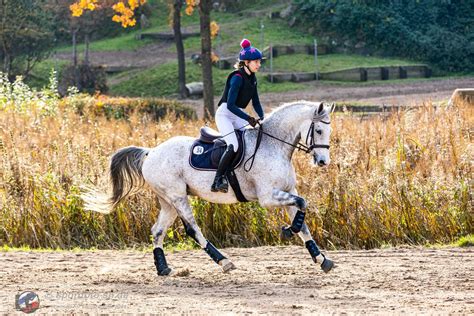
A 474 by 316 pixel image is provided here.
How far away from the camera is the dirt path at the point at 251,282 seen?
9.05 metres

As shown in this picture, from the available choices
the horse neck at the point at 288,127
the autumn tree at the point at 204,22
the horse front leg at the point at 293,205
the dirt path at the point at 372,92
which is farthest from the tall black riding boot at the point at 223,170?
the dirt path at the point at 372,92

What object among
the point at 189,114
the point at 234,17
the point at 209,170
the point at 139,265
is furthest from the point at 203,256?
the point at 234,17

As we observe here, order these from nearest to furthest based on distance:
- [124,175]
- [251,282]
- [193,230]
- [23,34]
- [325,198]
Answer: [251,282]
[193,230]
[124,175]
[325,198]
[23,34]

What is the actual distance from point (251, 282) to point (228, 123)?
1774mm

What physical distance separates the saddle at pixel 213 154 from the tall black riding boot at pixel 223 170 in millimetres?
50

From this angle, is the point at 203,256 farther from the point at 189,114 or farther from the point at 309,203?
the point at 189,114

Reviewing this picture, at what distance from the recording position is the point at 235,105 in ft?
35.6

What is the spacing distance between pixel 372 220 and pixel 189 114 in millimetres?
11934

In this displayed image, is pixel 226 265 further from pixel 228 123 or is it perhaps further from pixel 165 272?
pixel 228 123

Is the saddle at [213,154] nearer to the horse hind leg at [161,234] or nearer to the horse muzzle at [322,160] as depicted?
the horse hind leg at [161,234]

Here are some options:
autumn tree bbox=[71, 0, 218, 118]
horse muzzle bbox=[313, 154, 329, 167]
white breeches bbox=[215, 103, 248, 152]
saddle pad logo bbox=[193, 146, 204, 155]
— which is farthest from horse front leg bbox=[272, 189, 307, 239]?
autumn tree bbox=[71, 0, 218, 118]

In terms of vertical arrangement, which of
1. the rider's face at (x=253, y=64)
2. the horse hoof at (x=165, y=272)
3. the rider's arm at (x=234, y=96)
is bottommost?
the horse hoof at (x=165, y=272)

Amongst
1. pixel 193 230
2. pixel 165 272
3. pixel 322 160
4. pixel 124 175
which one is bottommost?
pixel 165 272

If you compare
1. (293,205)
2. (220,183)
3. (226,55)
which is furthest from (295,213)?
(226,55)
